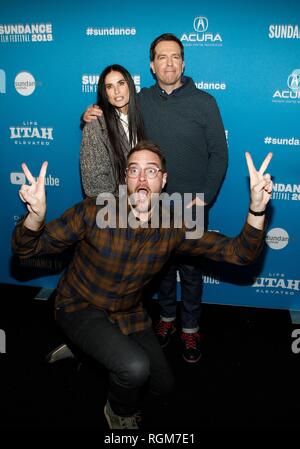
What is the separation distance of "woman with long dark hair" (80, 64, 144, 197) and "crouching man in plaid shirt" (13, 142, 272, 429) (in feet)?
0.85

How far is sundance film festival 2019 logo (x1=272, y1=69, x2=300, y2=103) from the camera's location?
2.75m

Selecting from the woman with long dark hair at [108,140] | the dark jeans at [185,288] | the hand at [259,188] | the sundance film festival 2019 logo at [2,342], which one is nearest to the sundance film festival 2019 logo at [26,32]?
the woman with long dark hair at [108,140]

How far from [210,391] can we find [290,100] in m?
1.91

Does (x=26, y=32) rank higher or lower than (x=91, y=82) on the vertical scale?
higher

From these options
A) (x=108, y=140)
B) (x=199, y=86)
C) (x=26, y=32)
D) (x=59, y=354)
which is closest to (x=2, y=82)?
(x=26, y=32)

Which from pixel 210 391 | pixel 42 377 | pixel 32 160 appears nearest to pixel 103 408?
pixel 42 377

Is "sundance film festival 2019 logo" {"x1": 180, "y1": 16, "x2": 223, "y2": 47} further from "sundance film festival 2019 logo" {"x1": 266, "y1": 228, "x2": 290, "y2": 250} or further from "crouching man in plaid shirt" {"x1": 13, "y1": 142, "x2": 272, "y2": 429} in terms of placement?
"sundance film festival 2019 logo" {"x1": 266, "y1": 228, "x2": 290, "y2": 250}

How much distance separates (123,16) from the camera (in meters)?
2.77

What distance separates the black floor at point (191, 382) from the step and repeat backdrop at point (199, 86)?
18.8 inches

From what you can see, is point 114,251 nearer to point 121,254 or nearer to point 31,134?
point 121,254

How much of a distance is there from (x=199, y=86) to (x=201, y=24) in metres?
0.38

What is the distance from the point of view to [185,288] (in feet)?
8.97

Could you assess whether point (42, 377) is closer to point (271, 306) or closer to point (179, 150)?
point (179, 150)

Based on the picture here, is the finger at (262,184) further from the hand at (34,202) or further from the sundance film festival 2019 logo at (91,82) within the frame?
the sundance film festival 2019 logo at (91,82)
